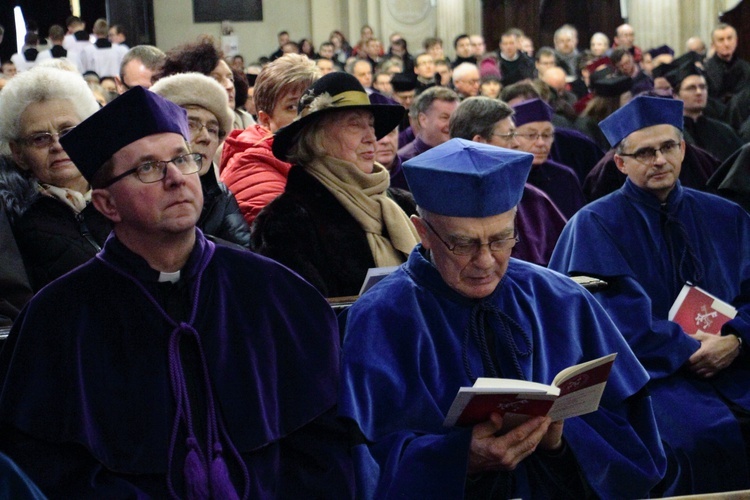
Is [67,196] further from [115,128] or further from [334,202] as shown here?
[115,128]

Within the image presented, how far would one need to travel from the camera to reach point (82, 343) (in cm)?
293

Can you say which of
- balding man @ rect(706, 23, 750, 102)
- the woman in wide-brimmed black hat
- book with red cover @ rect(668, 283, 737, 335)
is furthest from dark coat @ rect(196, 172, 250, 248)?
balding man @ rect(706, 23, 750, 102)

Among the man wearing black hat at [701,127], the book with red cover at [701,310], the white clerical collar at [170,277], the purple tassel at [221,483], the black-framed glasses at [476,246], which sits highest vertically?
the black-framed glasses at [476,246]

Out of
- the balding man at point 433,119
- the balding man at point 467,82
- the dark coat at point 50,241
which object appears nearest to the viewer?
the dark coat at point 50,241

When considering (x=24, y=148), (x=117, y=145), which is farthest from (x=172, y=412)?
(x=24, y=148)

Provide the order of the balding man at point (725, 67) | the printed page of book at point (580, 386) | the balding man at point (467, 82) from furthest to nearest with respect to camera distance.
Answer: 1. the balding man at point (725, 67)
2. the balding man at point (467, 82)
3. the printed page of book at point (580, 386)

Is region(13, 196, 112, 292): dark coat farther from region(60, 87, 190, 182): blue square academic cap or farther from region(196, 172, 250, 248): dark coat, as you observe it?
region(60, 87, 190, 182): blue square academic cap

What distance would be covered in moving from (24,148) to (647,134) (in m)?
2.61

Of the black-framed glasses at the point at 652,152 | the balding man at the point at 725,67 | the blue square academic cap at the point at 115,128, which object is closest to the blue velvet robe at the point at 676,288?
the black-framed glasses at the point at 652,152

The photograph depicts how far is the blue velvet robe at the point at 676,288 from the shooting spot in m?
4.18

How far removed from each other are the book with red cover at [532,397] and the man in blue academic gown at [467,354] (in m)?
0.11

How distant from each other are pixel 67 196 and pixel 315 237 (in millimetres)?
964

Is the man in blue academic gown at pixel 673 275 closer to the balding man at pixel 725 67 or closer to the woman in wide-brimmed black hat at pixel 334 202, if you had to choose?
the woman in wide-brimmed black hat at pixel 334 202

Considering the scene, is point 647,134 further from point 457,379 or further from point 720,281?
point 457,379
